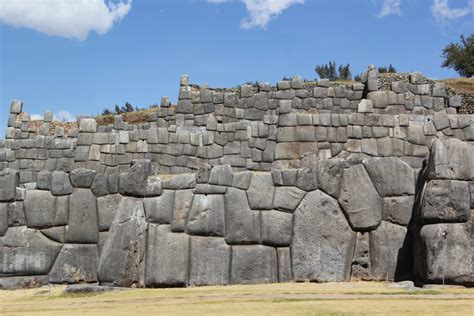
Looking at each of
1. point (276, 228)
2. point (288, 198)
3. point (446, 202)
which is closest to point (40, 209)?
point (276, 228)

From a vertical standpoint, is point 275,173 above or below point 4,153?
below

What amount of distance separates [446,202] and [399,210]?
85 centimetres

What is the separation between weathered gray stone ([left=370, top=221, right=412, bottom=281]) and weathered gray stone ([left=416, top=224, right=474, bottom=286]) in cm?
65

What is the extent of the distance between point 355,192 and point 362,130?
6.82 meters

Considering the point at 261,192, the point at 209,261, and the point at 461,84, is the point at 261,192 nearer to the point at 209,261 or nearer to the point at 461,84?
the point at 209,261

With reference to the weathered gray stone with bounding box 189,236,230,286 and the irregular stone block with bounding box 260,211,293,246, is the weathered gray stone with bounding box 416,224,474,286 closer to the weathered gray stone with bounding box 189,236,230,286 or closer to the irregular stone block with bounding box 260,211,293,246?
the irregular stone block with bounding box 260,211,293,246

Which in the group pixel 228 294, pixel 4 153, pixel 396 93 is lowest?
pixel 228 294

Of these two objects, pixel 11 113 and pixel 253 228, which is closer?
pixel 253 228

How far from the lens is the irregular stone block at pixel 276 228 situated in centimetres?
805

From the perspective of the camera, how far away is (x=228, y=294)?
7.09 metres

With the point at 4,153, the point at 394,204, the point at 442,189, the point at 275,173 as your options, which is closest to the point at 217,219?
the point at 275,173

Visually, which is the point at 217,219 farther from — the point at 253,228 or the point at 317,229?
the point at 317,229

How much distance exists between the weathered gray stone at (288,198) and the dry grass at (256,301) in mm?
1041

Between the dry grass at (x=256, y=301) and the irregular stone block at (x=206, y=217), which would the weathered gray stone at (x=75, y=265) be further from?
the irregular stone block at (x=206, y=217)
